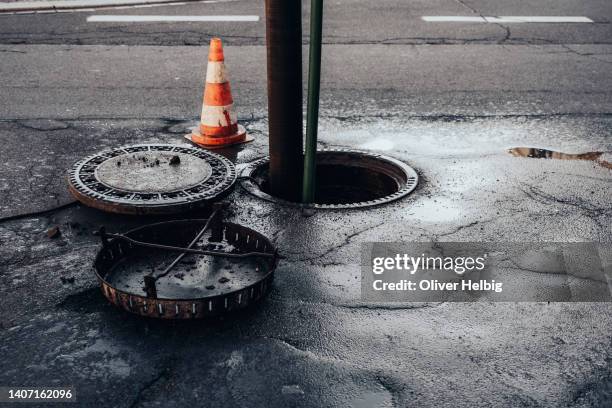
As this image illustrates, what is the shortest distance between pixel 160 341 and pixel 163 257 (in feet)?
2.58

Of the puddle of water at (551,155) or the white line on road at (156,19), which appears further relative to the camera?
the white line on road at (156,19)

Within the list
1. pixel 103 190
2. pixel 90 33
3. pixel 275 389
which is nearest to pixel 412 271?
pixel 275 389

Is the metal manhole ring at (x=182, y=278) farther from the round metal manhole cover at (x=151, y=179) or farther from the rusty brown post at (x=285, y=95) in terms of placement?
the rusty brown post at (x=285, y=95)

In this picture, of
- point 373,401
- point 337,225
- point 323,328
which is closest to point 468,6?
point 337,225

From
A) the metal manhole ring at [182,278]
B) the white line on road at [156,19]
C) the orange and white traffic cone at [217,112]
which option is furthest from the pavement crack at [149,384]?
the white line on road at [156,19]

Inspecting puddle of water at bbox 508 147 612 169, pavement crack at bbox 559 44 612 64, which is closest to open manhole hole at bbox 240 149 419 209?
puddle of water at bbox 508 147 612 169

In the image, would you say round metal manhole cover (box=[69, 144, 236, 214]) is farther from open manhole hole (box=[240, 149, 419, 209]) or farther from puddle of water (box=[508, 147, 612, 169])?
puddle of water (box=[508, 147, 612, 169])

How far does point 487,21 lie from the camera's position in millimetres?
10531

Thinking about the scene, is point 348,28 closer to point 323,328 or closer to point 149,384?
point 323,328

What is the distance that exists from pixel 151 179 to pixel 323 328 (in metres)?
1.94

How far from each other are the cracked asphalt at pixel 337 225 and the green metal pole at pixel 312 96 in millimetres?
278

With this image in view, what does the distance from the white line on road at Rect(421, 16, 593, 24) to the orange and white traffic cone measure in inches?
237

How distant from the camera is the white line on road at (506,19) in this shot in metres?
10.5

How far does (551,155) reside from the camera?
544cm
